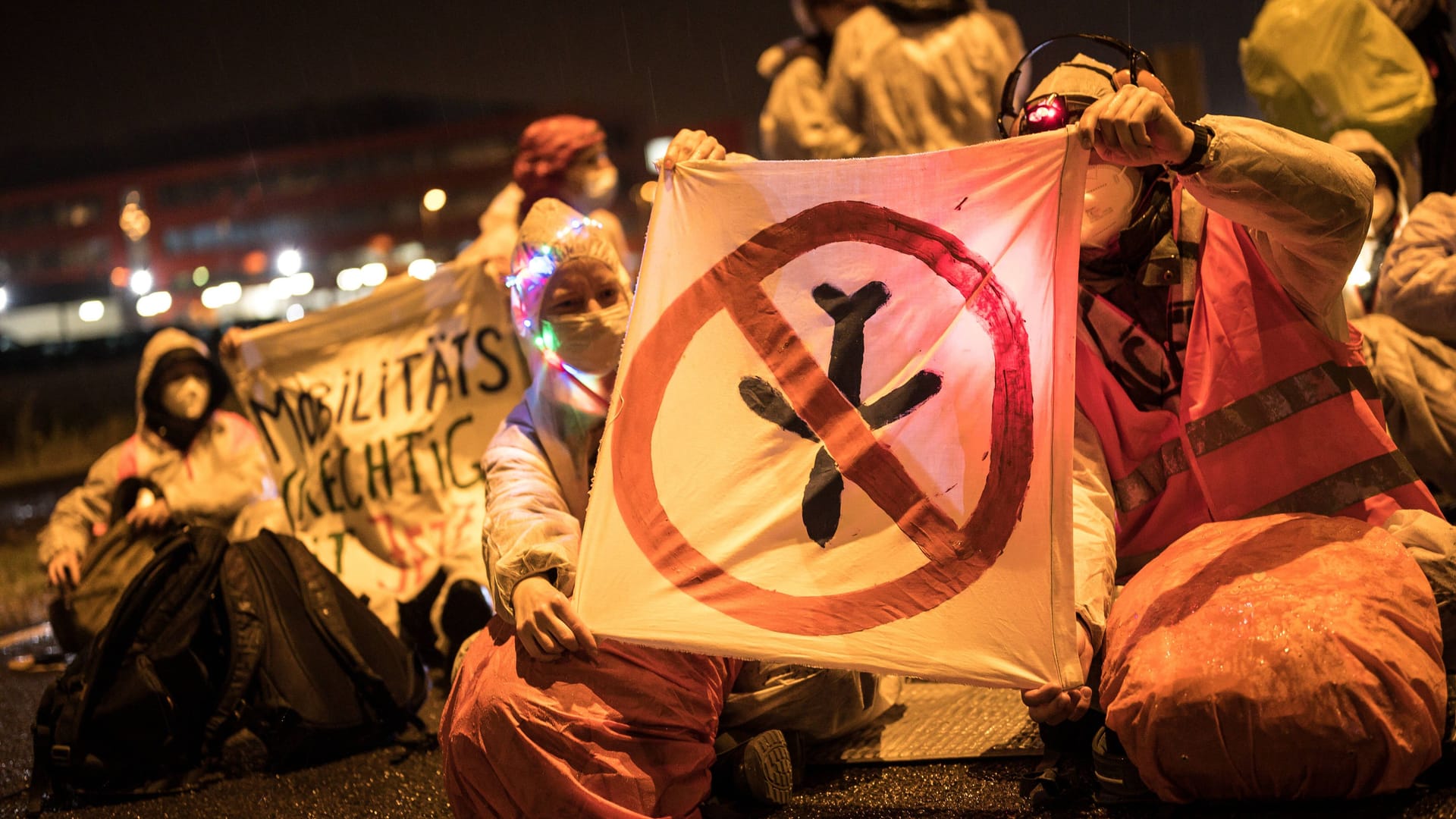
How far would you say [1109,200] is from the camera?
8.39ft

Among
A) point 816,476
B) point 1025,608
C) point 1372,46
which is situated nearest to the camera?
point 1025,608

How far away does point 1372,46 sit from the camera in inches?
168

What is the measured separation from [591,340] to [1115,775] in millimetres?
1494

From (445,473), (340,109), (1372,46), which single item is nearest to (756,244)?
(445,473)

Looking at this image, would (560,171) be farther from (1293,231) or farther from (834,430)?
(1293,231)

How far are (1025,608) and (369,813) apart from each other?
1741mm

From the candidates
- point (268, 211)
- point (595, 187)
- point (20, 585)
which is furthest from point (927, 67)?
point (268, 211)

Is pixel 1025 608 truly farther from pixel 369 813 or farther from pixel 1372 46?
pixel 1372 46

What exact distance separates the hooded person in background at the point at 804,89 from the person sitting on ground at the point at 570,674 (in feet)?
7.56

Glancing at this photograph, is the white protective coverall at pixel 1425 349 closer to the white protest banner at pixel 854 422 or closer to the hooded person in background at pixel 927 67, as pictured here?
the white protest banner at pixel 854 422

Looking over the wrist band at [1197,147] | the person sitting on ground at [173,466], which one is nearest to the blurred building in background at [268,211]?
the person sitting on ground at [173,466]

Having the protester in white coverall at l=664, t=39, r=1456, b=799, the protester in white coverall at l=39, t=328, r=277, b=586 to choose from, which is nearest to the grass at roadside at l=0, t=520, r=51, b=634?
the protester in white coverall at l=39, t=328, r=277, b=586

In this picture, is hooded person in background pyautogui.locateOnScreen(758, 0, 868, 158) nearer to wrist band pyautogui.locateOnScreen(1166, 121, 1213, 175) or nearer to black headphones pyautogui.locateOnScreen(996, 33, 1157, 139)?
black headphones pyautogui.locateOnScreen(996, 33, 1157, 139)

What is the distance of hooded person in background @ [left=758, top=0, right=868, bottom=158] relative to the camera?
5223 mm
